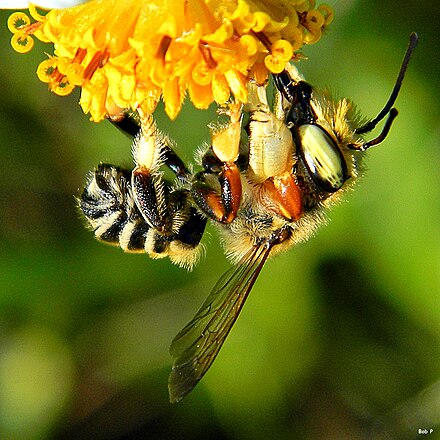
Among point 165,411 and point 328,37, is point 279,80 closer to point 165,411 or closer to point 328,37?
point 328,37

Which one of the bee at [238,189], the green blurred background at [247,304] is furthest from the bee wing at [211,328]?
the green blurred background at [247,304]

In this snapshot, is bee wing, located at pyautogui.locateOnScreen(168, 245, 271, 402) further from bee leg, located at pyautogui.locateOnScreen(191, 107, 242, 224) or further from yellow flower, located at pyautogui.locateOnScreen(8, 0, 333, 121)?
yellow flower, located at pyautogui.locateOnScreen(8, 0, 333, 121)

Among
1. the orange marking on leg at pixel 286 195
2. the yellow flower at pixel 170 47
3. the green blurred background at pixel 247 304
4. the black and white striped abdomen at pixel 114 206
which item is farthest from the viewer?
the green blurred background at pixel 247 304

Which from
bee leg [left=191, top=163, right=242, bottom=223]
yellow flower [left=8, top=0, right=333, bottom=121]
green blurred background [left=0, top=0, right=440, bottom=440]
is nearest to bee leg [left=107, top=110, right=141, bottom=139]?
yellow flower [left=8, top=0, right=333, bottom=121]

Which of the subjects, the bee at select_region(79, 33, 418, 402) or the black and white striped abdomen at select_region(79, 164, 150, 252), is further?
the black and white striped abdomen at select_region(79, 164, 150, 252)

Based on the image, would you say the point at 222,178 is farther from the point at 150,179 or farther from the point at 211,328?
the point at 211,328

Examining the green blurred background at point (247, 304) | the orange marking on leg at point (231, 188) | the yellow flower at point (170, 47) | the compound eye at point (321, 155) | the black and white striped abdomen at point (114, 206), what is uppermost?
the yellow flower at point (170, 47)

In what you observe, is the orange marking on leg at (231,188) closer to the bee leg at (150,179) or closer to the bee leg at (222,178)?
the bee leg at (222,178)
